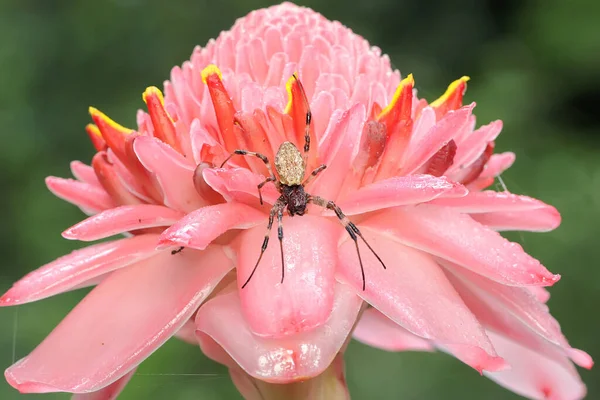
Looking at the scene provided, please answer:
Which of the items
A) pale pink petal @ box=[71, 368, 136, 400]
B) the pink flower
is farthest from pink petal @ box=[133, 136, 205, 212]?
pale pink petal @ box=[71, 368, 136, 400]

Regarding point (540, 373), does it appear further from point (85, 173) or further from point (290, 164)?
point (85, 173)

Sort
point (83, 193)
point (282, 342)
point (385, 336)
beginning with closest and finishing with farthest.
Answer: point (282, 342) < point (83, 193) < point (385, 336)

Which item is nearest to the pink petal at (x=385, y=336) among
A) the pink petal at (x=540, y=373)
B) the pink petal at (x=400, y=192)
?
the pink petal at (x=540, y=373)

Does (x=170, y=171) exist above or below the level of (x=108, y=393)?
above

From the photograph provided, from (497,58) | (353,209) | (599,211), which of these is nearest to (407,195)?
Result: (353,209)

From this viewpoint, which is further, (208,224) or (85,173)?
(85,173)

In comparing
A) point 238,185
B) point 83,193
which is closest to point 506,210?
point 238,185

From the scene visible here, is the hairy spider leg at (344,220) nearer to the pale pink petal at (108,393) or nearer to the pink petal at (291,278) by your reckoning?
the pink petal at (291,278)

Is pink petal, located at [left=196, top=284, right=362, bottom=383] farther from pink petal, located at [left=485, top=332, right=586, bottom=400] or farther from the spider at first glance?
pink petal, located at [left=485, top=332, right=586, bottom=400]
